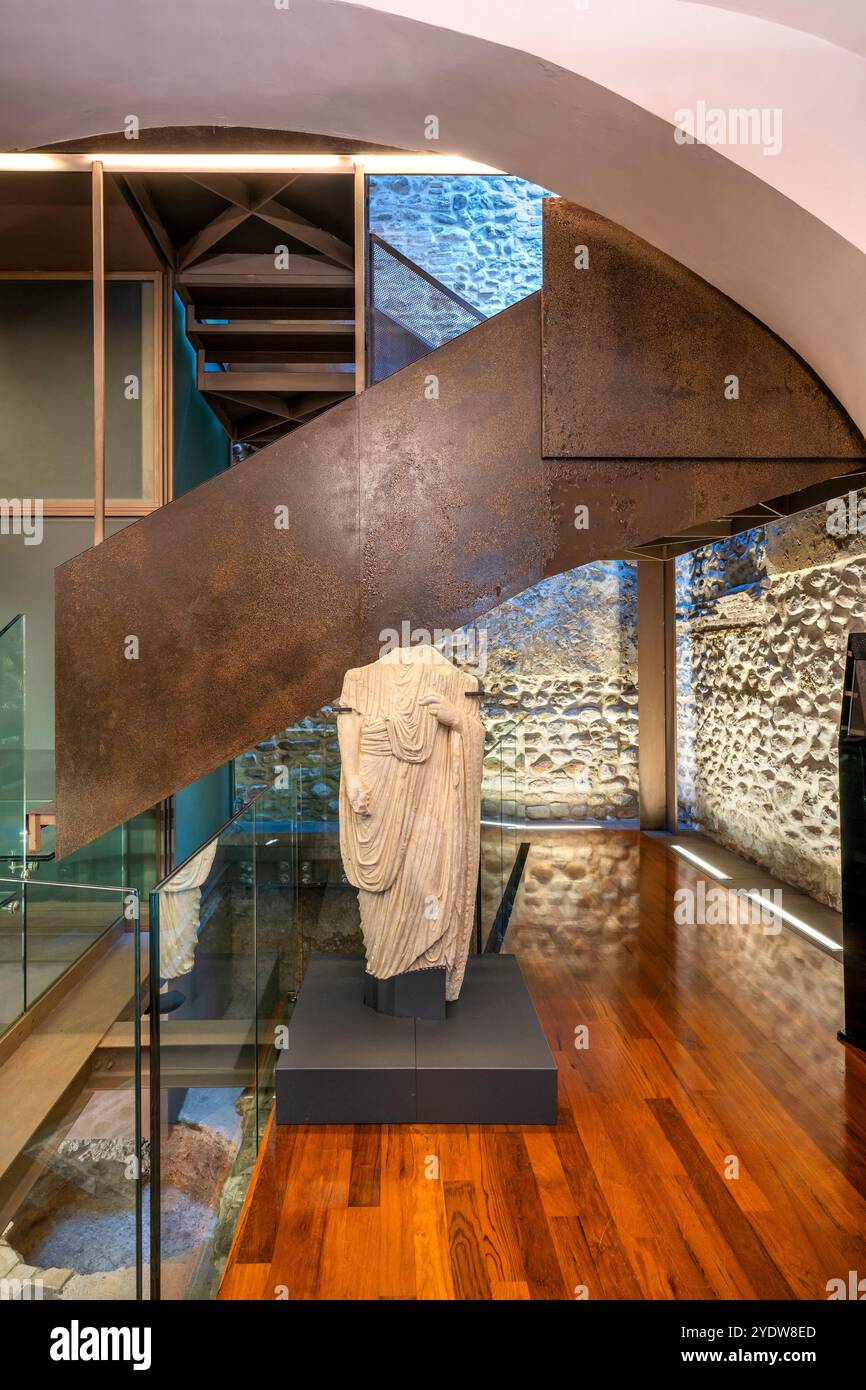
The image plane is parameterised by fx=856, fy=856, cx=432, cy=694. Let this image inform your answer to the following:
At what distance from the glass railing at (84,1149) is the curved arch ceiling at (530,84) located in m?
2.43

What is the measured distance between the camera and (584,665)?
963 centimetres

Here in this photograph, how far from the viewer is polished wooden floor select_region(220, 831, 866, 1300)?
2.51 metres

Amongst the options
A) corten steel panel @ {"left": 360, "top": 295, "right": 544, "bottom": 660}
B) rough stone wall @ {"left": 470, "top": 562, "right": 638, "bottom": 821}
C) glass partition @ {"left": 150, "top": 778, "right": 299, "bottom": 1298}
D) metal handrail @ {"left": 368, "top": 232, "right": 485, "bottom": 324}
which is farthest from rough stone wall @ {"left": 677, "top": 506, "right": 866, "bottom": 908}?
glass partition @ {"left": 150, "top": 778, "right": 299, "bottom": 1298}

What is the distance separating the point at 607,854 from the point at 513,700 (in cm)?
224

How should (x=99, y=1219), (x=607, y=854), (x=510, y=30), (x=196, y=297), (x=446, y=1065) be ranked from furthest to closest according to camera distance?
1. (x=607, y=854)
2. (x=196, y=297)
3. (x=446, y=1065)
4. (x=510, y=30)
5. (x=99, y=1219)

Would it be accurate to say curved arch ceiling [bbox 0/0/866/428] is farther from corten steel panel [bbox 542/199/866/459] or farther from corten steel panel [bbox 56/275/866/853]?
corten steel panel [bbox 56/275/866/853]

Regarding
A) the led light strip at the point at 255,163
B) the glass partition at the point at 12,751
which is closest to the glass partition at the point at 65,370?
the led light strip at the point at 255,163

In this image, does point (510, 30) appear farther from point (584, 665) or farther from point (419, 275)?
point (584, 665)

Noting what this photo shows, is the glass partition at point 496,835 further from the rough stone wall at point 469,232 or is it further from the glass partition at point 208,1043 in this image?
the rough stone wall at point 469,232

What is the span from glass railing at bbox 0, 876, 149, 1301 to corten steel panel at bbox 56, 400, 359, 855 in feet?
Answer: 6.21

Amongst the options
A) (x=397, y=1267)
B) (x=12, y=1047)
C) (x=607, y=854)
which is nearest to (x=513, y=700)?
(x=607, y=854)

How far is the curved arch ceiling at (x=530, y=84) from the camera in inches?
95.7

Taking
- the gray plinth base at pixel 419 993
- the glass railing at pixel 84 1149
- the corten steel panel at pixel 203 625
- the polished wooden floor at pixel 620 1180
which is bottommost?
the polished wooden floor at pixel 620 1180

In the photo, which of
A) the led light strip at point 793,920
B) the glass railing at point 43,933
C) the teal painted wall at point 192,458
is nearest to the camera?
the glass railing at point 43,933
